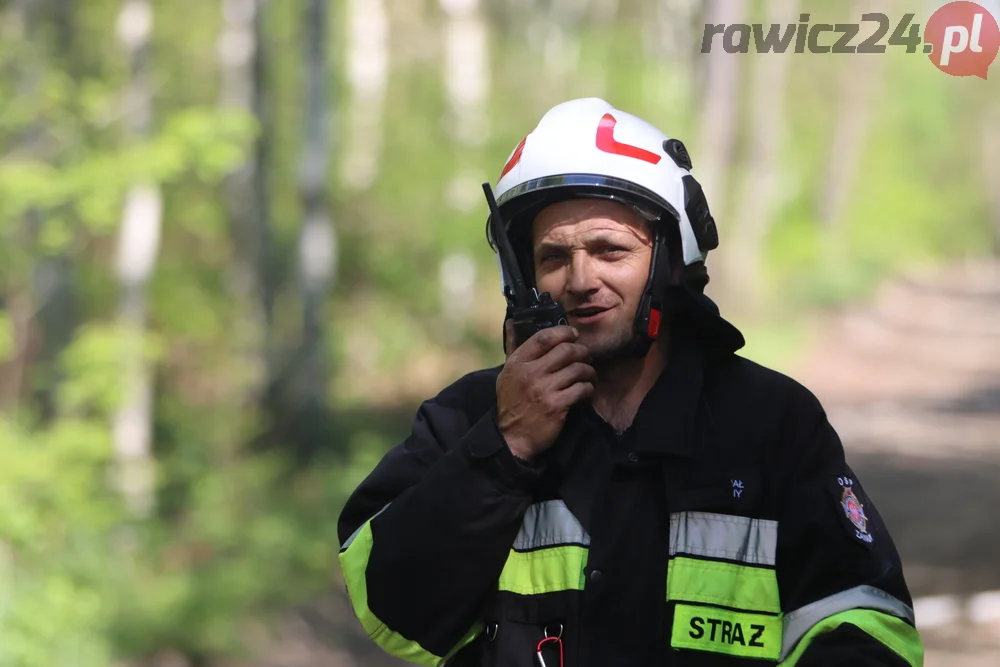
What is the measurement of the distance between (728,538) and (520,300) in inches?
26.3

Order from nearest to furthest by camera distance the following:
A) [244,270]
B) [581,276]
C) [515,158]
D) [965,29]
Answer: [581,276], [515,158], [965,29], [244,270]

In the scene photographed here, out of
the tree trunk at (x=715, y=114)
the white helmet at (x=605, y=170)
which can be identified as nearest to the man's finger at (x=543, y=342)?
the white helmet at (x=605, y=170)

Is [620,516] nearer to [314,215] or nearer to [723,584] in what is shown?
[723,584]

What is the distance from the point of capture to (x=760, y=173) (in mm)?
30578

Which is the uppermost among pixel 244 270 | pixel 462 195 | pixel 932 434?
pixel 462 195

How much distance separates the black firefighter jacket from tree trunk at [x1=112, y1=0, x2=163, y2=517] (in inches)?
341

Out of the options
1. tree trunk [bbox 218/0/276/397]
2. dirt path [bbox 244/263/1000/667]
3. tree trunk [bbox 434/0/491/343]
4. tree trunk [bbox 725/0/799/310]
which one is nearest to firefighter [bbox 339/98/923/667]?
dirt path [bbox 244/263/1000/667]

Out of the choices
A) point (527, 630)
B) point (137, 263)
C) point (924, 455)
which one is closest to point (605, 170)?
point (527, 630)

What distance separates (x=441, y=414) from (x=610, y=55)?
29952mm

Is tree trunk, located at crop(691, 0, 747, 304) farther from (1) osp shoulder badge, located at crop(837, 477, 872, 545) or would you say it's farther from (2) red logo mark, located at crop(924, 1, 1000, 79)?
(1) osp shoulder badge, located at crop(837, 477, 872, 545)

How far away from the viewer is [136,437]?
11.7m

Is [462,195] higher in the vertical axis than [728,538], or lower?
higher

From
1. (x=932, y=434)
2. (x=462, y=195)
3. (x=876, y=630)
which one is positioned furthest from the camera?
(x=462, y=195)

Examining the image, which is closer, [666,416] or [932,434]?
[666,416]
